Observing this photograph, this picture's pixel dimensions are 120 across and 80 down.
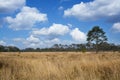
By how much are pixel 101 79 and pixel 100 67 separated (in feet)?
5.16

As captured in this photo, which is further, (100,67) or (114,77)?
(100,67)

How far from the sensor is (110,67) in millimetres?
9477

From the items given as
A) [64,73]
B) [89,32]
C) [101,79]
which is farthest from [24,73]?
[89,32]

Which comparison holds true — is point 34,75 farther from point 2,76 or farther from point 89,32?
point 89,32

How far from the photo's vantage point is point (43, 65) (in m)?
10.6

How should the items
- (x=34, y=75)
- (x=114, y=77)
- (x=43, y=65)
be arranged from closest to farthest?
1. (x=114, y=77)
2. (x=34, y=75)
3. (x=43, y=65)

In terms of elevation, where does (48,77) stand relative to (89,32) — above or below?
below

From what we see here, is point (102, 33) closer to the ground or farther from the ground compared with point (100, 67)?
farther from the ground

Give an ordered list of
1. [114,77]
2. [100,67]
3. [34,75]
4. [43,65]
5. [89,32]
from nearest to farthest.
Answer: [114,77], [34,75], [100,67], [43,65], [89,32]

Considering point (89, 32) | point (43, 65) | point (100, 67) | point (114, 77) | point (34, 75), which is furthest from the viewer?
point (89, 32)

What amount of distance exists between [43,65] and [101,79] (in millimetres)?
3267

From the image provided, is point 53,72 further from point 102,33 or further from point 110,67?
point 102,33

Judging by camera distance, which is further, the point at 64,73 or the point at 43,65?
the point at 43,65

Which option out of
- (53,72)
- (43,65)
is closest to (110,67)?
(53,72)
